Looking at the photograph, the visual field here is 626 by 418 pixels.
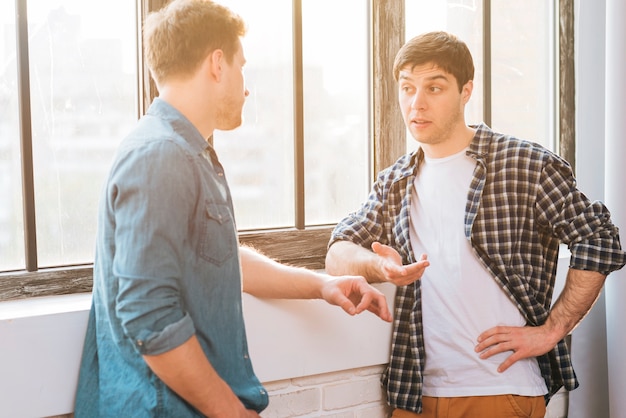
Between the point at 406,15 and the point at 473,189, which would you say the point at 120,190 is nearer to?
the point at 473,189

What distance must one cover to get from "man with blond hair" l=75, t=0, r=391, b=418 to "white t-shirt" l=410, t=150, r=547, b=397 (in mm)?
619

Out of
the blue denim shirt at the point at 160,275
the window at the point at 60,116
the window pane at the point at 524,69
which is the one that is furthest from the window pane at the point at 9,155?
the window pane at the point at 524,69

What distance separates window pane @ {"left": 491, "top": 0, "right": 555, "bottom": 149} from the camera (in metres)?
2.47

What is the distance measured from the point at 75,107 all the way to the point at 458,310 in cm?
105

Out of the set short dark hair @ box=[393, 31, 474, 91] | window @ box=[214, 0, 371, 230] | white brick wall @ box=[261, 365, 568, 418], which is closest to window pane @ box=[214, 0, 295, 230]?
window @ box=[214, 0, 371, 230]

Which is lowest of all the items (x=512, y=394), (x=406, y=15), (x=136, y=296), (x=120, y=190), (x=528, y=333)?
(x=512, y=394)

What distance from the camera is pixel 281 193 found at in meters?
2.08

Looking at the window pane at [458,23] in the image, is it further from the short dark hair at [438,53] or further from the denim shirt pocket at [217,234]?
the denim shirt pocket at [217,234]

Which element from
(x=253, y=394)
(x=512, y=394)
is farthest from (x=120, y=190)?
(x=512, y=394)

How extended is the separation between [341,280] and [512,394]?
0.52 metres

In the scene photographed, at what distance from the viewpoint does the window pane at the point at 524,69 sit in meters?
2.47

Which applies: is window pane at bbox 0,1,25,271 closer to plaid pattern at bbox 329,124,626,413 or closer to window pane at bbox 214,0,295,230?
window pane at bbox 214,0,295,230

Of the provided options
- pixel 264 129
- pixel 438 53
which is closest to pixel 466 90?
pixel 438 53

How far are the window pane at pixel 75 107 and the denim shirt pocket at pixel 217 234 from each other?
24.3 inches
